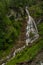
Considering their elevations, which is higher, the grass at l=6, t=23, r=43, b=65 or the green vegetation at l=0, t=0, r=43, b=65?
the green vegetation at l=0, t=0, r=43, b=65

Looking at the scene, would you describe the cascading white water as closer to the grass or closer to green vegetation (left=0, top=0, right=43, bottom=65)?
green vegetation (left=0, top=0, right=43, bottom=65)

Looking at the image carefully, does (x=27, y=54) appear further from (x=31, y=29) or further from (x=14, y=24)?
(x=14, y=24)

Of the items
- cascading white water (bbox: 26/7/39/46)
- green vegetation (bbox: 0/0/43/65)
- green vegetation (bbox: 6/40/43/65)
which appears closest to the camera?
green vegetation (bbox: 6/40/43/65)

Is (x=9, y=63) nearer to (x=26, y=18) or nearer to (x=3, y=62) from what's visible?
(x=3, y=62)

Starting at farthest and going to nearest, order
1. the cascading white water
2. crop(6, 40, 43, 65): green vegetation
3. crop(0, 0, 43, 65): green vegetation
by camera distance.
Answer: the cascading white water < crop(0, 0, 43, 65): green vegetation < crop(6, 40, 43, 65): green vegetation

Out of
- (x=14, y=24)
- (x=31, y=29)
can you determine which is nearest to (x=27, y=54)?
(x=31, y=29)

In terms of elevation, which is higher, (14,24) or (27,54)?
(14,24)

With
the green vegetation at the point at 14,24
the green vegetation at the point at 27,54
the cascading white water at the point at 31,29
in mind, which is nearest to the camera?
the green vegetation at the point at 27,54

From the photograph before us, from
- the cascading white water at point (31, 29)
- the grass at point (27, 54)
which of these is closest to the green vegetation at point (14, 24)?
the grass at point (27, 54)

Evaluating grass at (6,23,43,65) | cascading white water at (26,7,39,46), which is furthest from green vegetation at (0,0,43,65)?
cascading white water at (26,7,39,46)

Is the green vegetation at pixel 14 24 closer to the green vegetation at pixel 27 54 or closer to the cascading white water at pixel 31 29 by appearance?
the green vegetation at pixel 27 54

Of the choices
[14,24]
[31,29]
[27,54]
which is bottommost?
[27,54]

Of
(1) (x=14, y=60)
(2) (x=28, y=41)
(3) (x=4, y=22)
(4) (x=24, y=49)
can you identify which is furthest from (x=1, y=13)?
(1) (x=14, y=60)
